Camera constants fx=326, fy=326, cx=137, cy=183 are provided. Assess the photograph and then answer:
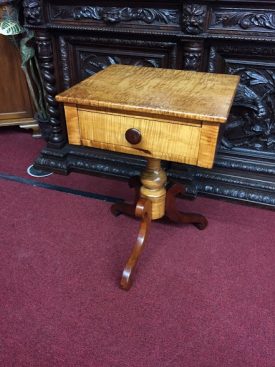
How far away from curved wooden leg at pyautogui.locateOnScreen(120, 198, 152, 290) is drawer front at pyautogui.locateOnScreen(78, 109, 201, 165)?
0.88ft

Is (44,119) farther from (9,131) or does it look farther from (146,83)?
(146,83)

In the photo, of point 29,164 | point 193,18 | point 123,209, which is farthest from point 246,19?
point 29,164

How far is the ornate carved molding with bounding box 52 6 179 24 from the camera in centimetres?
149

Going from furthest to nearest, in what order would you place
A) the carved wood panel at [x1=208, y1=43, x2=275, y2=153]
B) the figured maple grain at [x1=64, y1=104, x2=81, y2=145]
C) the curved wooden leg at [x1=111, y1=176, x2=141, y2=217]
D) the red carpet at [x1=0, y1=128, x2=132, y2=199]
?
1. the red carpet at [x1=0, y1=128, x2=132, y2=199]
2. the curved wooden leg at [x1=111, y1=176, x2=141, y2=217]
3. the carved wood panel at [x1=208, y1=43, x2=275, y2=153]
4. the figured maple grain at [x1=64, y1=104, x2=81, y2=145]

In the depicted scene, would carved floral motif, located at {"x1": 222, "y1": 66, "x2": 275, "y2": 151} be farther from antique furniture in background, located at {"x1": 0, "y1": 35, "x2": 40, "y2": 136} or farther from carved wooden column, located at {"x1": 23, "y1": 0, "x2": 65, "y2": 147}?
antique furniture in background, located at {"x1": 0, "y1": 35, "x2": 40, "y2": 136}

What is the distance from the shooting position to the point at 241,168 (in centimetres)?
175

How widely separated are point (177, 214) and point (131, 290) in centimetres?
42

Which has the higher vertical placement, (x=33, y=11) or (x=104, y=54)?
(x=33, y=11)

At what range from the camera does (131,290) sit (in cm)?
130

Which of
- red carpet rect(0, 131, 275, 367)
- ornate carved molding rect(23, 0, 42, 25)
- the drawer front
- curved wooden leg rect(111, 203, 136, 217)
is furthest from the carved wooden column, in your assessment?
the drawer front

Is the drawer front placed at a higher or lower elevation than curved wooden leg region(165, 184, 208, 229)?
higher

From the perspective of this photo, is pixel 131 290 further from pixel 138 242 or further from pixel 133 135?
pixel 133 135

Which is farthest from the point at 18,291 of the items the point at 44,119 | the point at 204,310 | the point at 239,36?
the point at 239,36

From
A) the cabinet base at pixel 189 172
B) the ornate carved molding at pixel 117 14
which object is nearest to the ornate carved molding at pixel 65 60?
the ornate carved molding at pixel 117 14
